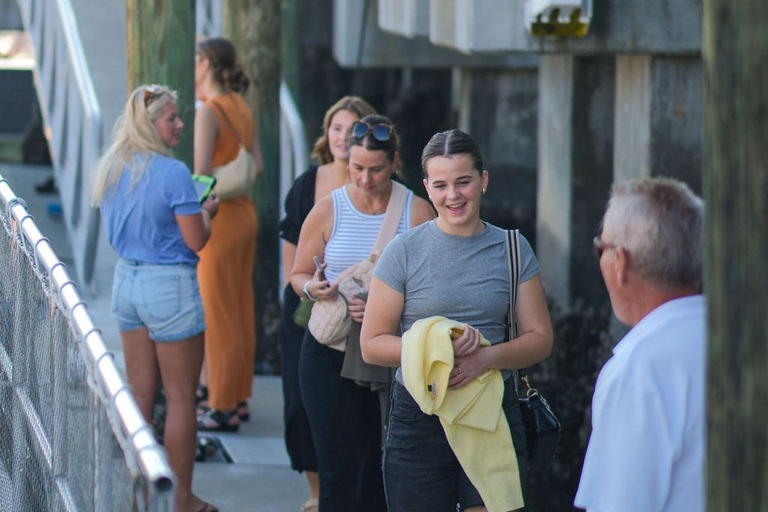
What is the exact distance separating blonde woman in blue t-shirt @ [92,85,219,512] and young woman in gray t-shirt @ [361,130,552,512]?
1515mm

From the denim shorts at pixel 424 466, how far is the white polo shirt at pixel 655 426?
1326 millimetres

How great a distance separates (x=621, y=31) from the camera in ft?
26.0

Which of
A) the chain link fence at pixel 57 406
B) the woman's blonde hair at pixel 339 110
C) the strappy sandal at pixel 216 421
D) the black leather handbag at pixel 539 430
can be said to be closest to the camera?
the chain link fence at pixel 57 406

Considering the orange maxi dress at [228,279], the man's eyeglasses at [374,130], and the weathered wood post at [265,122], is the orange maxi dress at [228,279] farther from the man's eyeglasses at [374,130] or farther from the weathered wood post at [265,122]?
the man's eyeglasses at [374,130]

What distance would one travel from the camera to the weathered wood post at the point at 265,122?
9.16m

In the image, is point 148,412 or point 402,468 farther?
point 148,412

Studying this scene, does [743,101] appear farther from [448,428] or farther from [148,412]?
[148,412]

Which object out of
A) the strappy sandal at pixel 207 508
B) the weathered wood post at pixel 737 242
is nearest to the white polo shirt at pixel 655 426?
the weathered wood post at pixel 737 242

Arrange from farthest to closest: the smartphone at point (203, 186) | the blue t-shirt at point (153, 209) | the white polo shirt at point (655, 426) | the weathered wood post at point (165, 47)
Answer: the weathered wood post at point (165, 47), the smartphone at point (203, 186), the blue t-shirt at point (153, 209), the white polo shirt at point (655, 426)

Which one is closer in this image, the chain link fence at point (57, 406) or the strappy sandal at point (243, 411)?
the chain link fence at point (57, 406)

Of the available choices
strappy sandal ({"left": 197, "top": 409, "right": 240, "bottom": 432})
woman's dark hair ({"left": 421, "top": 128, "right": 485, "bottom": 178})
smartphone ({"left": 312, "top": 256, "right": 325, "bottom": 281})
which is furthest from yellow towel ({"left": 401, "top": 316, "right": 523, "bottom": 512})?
strappy sandal ({"left": 197, "top": 409, "right": 240, "bottom": 432})

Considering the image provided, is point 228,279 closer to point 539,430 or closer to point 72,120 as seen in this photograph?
point 539,430

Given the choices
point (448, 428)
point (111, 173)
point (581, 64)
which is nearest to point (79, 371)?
point (448, 428)

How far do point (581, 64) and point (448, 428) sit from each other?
7.48m
